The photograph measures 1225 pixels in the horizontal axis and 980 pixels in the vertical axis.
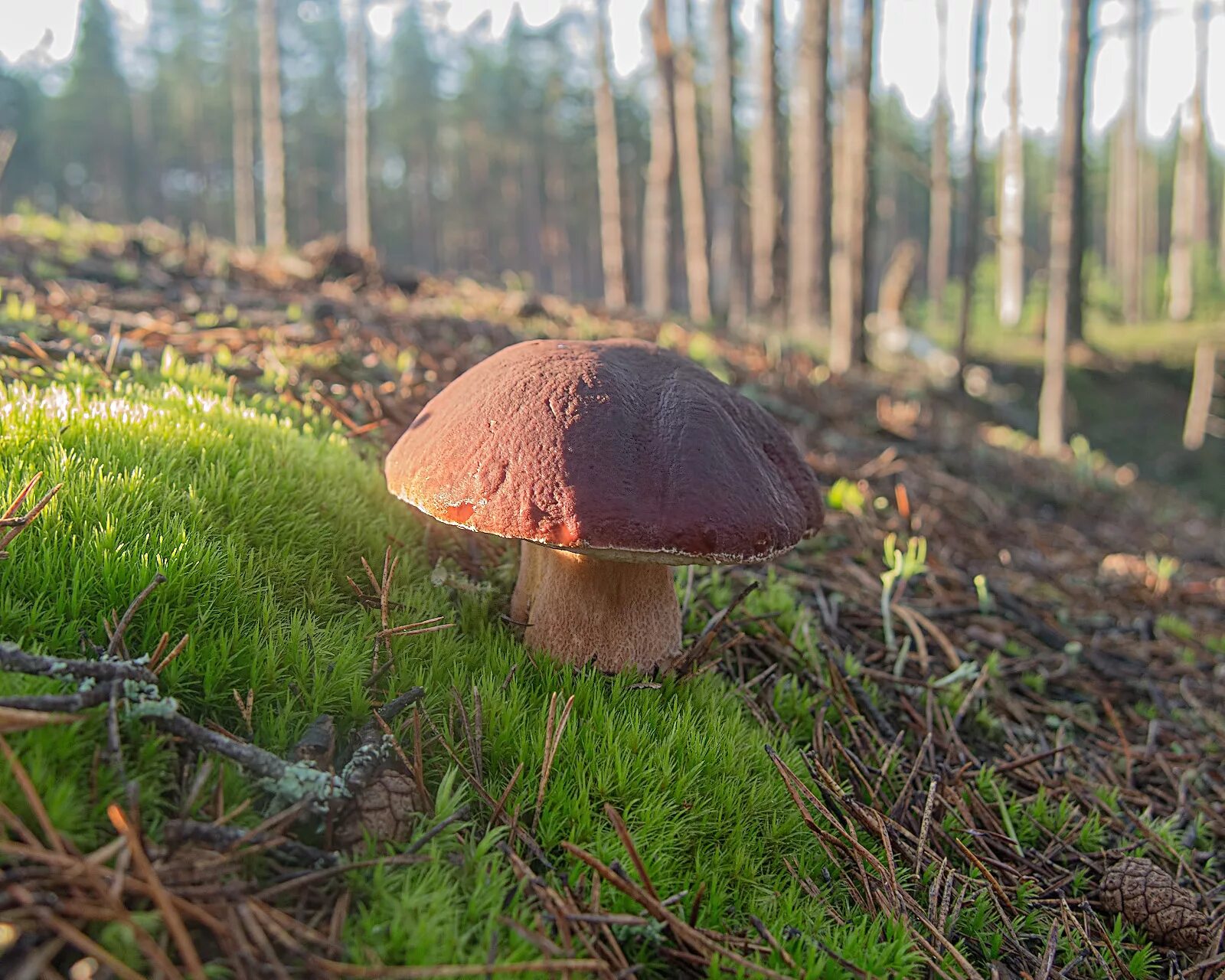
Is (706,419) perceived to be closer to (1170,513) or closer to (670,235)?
(1170,513)

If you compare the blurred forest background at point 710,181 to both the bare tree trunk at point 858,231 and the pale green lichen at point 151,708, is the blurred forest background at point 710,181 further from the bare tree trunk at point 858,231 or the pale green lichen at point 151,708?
the pale green lichen at point 151,708

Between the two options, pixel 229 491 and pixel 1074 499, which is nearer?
pixel 229 491

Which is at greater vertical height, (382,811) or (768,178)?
(768,178)

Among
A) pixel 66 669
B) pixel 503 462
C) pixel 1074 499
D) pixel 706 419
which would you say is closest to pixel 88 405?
pixel 66 669

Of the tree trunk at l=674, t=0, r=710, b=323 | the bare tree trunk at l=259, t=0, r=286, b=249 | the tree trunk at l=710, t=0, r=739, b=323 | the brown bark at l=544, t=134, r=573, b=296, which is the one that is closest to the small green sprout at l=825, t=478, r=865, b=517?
the tree trunk at l=710, t=0, r=739, b=323

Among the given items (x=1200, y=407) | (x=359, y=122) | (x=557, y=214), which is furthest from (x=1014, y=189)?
(x=557, y=214)

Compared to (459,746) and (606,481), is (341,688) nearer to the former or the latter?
(459,746)
